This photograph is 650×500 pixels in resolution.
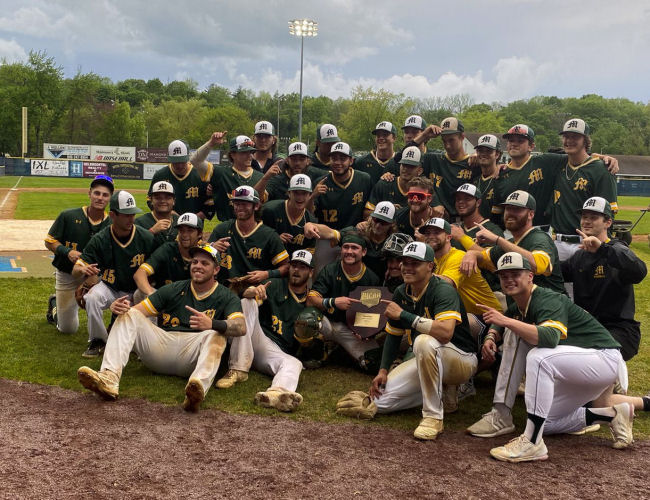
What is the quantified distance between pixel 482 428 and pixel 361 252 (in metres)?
2.41

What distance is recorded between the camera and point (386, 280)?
7012mm

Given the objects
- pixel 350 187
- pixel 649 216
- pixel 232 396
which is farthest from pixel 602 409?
pixel 649 216

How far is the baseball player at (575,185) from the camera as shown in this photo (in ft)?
23.0

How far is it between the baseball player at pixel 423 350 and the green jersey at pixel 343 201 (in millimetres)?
2464

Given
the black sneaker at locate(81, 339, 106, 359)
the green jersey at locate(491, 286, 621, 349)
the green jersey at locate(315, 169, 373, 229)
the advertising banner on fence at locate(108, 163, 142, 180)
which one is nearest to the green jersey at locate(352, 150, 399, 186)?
the green jersey at locate(315, 169, 373, 229)

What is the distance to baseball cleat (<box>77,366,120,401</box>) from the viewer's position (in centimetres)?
535

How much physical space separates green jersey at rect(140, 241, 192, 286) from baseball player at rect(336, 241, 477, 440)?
2.37m

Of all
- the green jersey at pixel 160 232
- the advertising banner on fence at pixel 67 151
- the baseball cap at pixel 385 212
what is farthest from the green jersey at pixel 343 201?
the advertising banner on fence at pixel 67 151

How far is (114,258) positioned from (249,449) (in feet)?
11.1

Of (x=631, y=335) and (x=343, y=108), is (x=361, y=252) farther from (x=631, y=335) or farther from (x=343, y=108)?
(x=343, y=108)

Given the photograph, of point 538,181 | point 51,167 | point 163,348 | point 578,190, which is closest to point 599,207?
point 578,190

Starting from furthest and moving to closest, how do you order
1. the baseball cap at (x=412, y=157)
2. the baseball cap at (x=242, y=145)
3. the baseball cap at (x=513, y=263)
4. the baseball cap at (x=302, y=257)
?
the baseball cap at (x=242, y=145) → the baseball cap at (x=412, y=157) → the baseball cap at (x=302, y=257) → the baseball cap at (x=513, y=263)

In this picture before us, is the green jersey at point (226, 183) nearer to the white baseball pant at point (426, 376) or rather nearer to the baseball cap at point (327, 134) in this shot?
the baseball cap at point (327, 134)

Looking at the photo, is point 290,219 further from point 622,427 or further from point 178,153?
point 622,427
